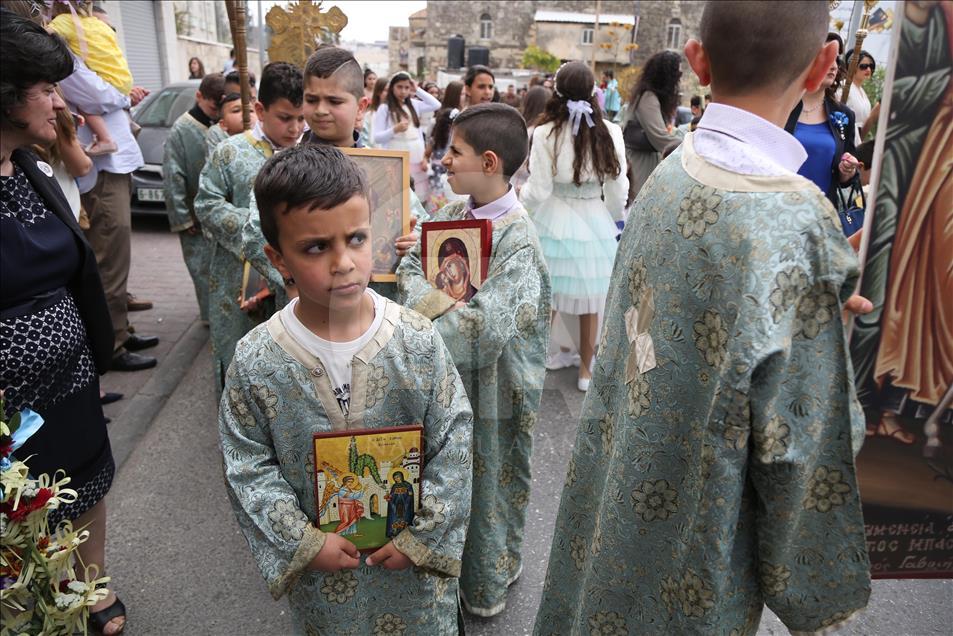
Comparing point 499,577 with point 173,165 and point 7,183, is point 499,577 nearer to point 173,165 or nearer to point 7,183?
point 7,183

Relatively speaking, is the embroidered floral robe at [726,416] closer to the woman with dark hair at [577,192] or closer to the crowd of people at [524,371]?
the crowd of people at [524,371]

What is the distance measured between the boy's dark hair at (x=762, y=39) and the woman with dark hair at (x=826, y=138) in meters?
2.49

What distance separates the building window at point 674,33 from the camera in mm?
42969

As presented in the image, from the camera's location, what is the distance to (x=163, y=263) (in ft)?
24.3

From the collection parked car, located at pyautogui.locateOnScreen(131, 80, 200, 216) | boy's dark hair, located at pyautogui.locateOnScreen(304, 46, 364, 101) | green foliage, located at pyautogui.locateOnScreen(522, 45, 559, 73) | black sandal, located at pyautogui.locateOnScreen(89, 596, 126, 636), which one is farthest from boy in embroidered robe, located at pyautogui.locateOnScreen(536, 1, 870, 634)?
green foliage, located at pyautogui.locateOnScreen(522, 45, 559, 73)

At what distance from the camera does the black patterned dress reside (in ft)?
6.20

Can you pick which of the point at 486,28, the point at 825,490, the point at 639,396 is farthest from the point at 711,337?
the point at 486,28

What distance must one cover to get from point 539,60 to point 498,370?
41.3 meters

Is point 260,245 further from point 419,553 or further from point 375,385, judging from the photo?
point 419,553

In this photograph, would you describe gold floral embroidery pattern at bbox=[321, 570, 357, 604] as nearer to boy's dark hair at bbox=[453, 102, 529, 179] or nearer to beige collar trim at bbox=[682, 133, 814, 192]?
beige collar trim at bbox=[682, 133, 814, 192]

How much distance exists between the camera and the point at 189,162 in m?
4.93

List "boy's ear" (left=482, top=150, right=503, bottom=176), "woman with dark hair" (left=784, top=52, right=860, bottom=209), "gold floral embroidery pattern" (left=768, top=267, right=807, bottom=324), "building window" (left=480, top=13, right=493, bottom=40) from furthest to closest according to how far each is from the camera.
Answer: "building window" (left=480, top=13, right=493, bottom=40)
"woman with dark hair" (left=784, top=52, right=860, bottom=209)
"boy's ear" (left=482, top=150, right=503, bottom=176)
"gold floral embroidery pattern" (left=768, top=267, right=807, bottom=324)

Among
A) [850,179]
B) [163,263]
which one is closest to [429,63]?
[163,263]

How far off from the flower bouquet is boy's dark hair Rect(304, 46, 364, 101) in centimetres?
157
